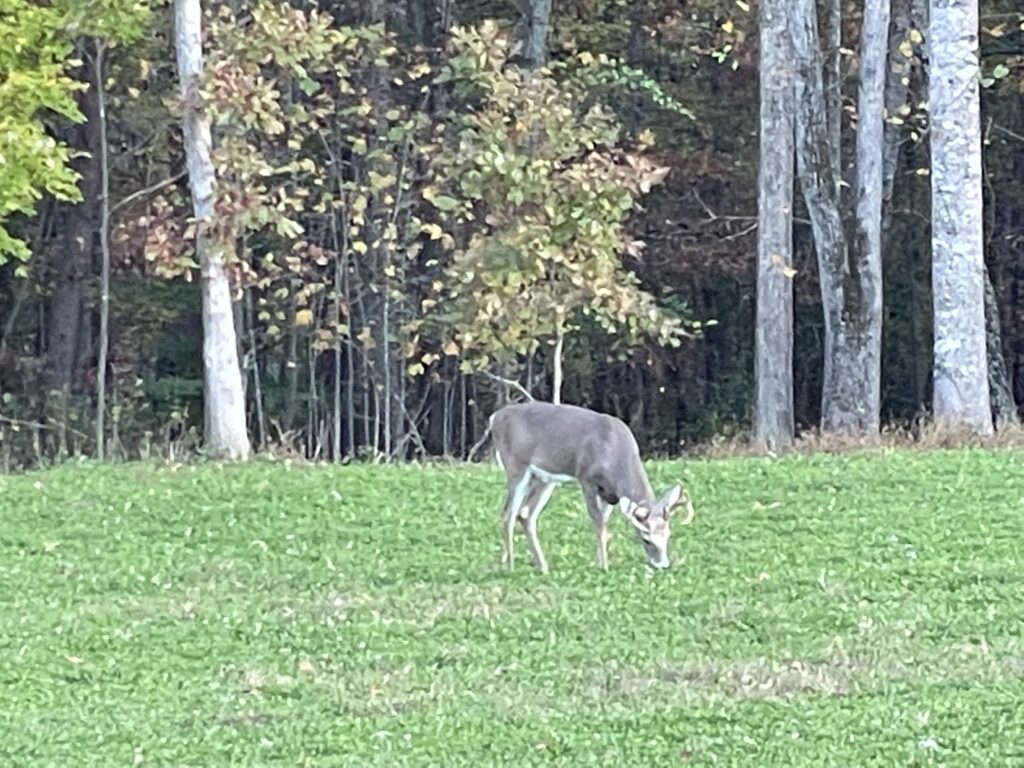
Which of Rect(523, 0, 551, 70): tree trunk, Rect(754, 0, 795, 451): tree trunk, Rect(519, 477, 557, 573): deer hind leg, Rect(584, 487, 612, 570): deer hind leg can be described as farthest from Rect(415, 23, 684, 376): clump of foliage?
Rect(584, 487, 612, 570): deer hind leg

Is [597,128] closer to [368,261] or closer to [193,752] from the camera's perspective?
[368,261]

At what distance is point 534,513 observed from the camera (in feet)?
39.4

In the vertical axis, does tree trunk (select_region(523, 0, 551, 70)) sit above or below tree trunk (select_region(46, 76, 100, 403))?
above

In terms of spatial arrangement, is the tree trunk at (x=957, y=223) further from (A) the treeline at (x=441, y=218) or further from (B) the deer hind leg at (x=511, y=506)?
(B) the deer hind leg at (x=511, y=506)

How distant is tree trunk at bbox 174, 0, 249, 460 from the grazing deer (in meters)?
5.75

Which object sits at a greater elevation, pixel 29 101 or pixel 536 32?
pixel 536 32

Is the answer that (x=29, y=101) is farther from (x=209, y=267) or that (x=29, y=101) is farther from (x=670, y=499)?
(x=670, y=499)

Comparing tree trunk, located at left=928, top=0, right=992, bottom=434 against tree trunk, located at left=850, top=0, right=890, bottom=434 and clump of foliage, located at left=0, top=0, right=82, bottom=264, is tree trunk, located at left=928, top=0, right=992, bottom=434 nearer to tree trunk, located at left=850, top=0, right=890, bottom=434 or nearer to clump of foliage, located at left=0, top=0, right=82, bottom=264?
tree trunk, located at left=850, top=0, right=890, bottom=434

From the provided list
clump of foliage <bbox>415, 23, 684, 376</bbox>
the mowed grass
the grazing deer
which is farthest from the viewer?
clump of foliage <bbox>415, 23, 684, 376</bbox>

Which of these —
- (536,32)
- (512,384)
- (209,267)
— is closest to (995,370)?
(512,384)

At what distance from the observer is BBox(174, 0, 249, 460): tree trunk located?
17.5 meters

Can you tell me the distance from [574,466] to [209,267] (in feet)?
22.1

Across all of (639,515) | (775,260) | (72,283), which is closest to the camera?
(639,515)

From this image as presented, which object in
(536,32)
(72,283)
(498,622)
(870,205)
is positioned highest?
(536,32)
